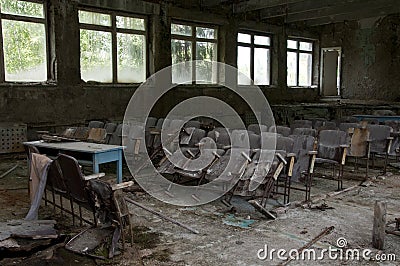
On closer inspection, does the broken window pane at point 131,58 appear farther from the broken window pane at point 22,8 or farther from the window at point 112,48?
the broken window pane at point 22,8

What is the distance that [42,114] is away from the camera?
8.14m

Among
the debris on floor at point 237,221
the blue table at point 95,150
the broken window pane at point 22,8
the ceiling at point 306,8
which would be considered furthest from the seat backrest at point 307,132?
the broken window pane at point 22,8

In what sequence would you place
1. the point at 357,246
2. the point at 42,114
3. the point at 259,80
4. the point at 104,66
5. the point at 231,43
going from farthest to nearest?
the point at 259,80 < the point at 231,43 < the point at 104,66 < the point at 42,114 < the point at 357,246

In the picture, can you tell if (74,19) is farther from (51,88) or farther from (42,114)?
(42,114)

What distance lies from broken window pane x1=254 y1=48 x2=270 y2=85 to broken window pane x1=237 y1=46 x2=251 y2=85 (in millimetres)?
340

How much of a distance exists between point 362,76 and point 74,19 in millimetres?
9228

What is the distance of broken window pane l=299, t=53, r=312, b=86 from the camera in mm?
13772

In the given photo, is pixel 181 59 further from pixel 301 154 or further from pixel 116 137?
pixel 301 154

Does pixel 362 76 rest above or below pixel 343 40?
below

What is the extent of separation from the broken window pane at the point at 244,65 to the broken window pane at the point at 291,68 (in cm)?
193

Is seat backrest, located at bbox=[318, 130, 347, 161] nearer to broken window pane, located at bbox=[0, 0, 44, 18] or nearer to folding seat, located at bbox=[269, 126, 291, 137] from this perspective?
folding seat, located at bbox=[269, 126, 291, 137]

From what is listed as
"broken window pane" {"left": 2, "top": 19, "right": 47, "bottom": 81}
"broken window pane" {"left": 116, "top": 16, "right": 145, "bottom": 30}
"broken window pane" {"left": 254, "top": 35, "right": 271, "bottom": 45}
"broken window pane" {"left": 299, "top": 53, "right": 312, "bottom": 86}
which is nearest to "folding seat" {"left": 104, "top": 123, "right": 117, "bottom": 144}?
"broken window pane" {"left": 2, "top": 19, "right": 47, "bottom": 81}

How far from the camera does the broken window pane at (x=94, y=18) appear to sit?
864 centimetres

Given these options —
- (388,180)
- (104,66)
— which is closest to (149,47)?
(104,66)
